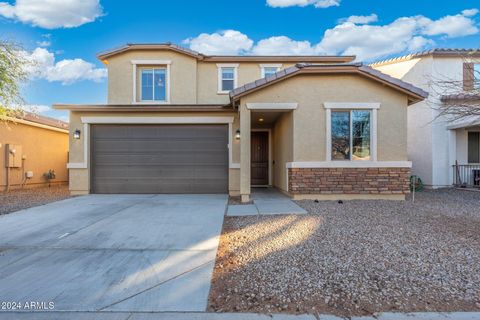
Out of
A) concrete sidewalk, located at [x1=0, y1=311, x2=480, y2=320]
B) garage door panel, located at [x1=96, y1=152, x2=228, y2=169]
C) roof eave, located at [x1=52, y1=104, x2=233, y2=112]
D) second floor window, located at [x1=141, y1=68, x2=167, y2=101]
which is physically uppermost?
second floor window, located at [x1=141, y1=68, x2=167, y2=101]

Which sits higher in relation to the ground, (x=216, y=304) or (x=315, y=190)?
(x=315, y=190)

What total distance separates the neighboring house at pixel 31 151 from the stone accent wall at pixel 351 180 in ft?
37.5

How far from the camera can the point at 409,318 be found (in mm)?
2371

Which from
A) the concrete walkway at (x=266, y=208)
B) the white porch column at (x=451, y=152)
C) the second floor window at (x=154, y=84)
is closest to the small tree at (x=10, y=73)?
the second floor window at (x=154, y=84)

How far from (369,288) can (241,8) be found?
1381 centimetres

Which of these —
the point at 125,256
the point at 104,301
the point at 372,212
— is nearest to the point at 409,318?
the point at 104,301

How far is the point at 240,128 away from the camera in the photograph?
8219mm

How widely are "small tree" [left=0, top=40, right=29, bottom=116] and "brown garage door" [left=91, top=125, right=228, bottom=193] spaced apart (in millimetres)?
2744

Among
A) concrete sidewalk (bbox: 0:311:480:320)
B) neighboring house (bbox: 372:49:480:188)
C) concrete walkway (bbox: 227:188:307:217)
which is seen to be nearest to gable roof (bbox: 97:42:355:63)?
neighboring house (bbox: 372:49:480:188)

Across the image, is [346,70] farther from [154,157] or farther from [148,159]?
[148,159]

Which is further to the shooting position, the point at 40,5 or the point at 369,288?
the point at 40,5

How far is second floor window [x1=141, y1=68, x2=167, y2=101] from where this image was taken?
1241 cm

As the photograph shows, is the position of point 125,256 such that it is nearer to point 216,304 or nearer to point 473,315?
point 216,304

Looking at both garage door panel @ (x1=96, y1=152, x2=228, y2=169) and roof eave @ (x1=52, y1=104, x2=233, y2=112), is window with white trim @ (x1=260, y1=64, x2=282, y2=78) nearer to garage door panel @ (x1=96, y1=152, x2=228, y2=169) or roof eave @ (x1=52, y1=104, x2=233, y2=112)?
roof eave @ (x1=52, y1=104, x2=233, y2=112)
